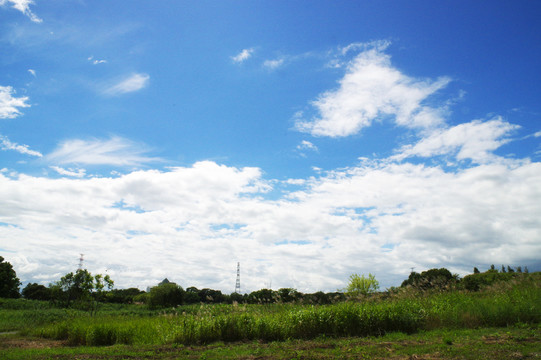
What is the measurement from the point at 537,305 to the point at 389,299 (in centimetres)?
542

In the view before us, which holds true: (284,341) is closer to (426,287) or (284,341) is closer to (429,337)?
(429,337)

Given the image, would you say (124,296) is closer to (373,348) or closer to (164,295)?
(164,295)

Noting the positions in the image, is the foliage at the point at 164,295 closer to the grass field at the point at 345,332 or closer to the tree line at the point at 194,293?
the tree line at the point at 194,293

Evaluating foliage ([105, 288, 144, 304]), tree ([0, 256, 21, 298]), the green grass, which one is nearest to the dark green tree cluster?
the green grass

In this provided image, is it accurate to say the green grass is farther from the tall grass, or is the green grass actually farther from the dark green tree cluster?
the dark green tree cluster

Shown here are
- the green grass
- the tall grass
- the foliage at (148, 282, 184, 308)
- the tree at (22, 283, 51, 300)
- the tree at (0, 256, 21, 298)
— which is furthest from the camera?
the tree at (22, 283, 51, 300)

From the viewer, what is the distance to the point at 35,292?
208 feet

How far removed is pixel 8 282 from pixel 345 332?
66.9 m

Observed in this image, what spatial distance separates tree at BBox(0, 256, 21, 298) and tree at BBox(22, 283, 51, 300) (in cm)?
392

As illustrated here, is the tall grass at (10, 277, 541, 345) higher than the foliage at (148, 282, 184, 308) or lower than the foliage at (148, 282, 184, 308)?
higher

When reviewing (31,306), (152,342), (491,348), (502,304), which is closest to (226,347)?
(152,342)

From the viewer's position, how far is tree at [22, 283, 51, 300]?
205ft

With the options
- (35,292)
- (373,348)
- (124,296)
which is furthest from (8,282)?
(373,348)

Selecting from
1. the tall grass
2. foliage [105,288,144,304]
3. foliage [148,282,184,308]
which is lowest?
foliage [105,288,144,304]
